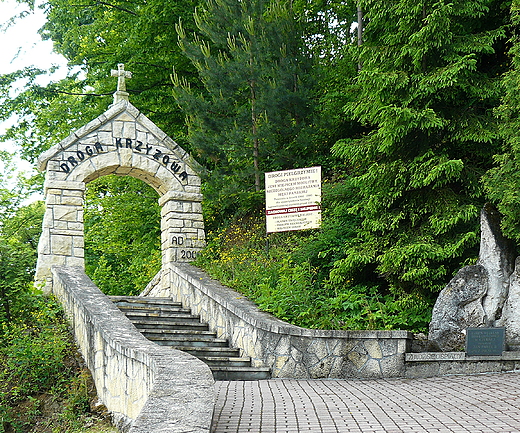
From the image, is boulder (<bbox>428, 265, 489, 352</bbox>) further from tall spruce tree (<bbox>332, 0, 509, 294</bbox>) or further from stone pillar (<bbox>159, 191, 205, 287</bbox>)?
stone pillar (<bbox>159, 191, 205, 287</bbox>)

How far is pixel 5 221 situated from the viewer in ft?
76.7

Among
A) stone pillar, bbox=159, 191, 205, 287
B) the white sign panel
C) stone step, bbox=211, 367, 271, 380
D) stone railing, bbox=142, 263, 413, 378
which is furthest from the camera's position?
stone pillar, bbox=159, 191, 205, 287

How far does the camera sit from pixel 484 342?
27.1 feet

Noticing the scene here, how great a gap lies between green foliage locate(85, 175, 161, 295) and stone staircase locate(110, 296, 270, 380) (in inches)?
165

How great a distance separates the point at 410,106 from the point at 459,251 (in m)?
2.60

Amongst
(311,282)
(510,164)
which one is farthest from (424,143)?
(311,282)

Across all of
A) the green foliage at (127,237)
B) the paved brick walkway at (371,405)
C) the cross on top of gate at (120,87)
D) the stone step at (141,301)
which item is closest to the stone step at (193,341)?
the paved brick walkway at (371,405)

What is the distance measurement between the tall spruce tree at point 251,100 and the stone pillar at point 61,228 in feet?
8.95

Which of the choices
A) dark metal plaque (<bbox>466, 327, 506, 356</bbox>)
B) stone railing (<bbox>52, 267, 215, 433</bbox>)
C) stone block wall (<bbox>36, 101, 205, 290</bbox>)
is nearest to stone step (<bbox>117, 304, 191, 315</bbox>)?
stone railing (<bbox>52, 267, 215, 433</bbox>)

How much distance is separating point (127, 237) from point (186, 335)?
9265 millimetres

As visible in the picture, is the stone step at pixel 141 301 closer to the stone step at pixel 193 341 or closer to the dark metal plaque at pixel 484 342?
the stone step at pixel 193 341

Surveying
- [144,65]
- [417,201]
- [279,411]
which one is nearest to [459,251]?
[417,201]

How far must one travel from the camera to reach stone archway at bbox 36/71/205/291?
1188cm

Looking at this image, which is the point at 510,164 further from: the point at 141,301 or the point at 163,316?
the point at 141,301
